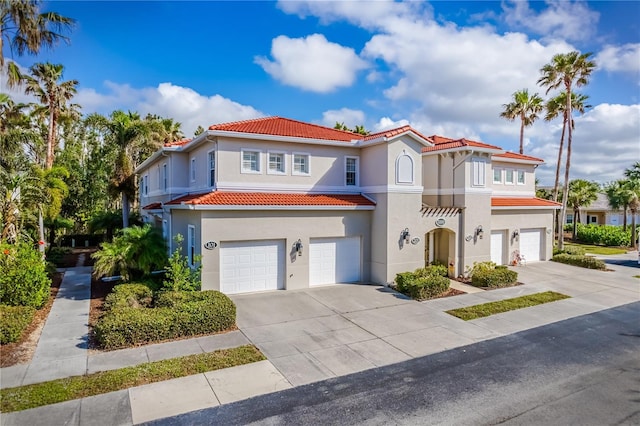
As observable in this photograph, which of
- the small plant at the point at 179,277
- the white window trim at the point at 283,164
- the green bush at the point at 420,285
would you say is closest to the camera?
the small plant at the point at 179,277

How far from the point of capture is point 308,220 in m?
16.2

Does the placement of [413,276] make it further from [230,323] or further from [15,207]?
[15,207]

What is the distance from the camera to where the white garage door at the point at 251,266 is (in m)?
14.9

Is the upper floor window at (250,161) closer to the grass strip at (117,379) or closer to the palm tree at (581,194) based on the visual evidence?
the grass strip at (117,379)

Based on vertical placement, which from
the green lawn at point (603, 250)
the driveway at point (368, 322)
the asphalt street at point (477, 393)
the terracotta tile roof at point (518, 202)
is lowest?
the asphalt street at point (477, 393)

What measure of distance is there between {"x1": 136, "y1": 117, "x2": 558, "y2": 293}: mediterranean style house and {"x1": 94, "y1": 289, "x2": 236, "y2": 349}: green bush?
2522 millimetres

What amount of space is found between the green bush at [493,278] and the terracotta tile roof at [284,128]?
859cm

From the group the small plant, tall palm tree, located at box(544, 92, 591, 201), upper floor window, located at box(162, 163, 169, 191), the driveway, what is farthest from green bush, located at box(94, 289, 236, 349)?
tall palm tree, located at box(544, 92, 591, 201)

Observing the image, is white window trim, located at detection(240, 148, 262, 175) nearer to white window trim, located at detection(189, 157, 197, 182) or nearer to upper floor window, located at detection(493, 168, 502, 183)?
white window trim, located at detection(189, 157, 197, 182)

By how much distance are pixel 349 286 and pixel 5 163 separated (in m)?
21.0

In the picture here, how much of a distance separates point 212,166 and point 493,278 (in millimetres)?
13530

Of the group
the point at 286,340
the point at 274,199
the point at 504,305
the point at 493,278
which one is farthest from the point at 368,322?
the point at 493,278

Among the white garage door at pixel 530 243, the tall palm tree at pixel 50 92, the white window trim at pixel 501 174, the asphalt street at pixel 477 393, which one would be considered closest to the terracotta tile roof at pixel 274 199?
the asphalt street at pixel 477 393

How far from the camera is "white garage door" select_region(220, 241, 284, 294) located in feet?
48.8
